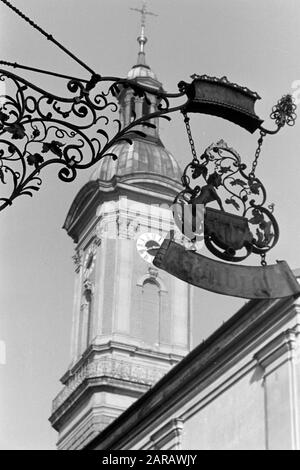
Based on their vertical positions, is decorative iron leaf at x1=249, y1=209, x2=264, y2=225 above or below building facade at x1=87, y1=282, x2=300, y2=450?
below

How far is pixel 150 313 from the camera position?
160ft

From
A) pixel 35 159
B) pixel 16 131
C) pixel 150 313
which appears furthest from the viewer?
pixel 150 313

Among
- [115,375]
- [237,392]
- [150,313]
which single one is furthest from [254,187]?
[150,313]

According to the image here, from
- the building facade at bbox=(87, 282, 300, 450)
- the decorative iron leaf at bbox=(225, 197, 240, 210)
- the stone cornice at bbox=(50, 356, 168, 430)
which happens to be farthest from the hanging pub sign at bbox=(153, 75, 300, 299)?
the stone cornice at bbox=(50, 356, 168, 430)

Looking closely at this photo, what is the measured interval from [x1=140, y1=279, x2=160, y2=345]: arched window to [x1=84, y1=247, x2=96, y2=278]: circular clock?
9.00ft

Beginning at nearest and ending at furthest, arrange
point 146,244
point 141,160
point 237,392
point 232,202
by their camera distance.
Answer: point 232,202, point 237,392, point 146,244, point 141,160

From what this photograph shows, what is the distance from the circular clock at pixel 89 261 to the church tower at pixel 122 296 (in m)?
0.05

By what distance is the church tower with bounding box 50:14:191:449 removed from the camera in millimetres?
45906

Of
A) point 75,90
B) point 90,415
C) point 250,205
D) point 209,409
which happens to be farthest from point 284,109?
point 90,415

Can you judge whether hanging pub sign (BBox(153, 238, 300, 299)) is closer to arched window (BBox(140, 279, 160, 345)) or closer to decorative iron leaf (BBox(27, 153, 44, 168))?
decorative iron leaf (BBox(27, 153, 44, 168))

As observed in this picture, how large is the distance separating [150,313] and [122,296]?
4.93 feet

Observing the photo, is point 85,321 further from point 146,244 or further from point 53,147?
point 53,147

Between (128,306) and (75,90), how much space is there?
133 ft

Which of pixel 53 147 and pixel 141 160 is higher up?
pixel 141 160
